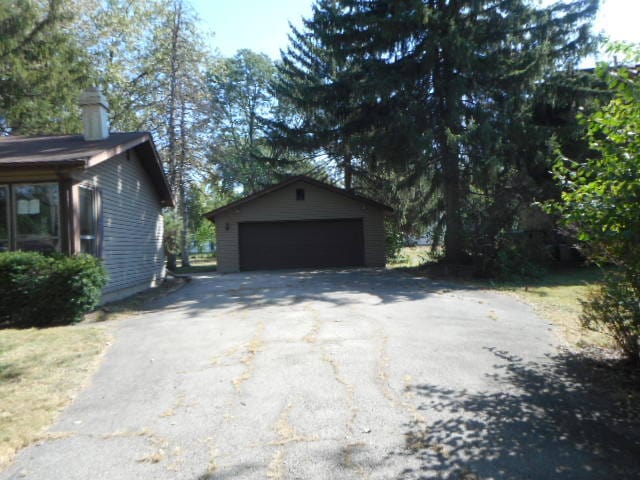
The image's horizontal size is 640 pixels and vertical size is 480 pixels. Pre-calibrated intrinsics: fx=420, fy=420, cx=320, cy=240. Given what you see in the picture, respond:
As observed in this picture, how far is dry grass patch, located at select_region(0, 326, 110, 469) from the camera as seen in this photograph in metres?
3.58

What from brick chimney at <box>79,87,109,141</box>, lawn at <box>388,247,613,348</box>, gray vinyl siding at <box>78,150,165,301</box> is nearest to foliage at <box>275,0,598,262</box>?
lawn at <box>388,247,613,348</box>

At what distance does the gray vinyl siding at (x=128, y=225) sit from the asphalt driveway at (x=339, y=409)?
493 centimetres

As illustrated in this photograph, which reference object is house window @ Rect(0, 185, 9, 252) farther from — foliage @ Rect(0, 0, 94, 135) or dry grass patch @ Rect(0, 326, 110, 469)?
foliage @ Rect(0, 0, 94, 135)

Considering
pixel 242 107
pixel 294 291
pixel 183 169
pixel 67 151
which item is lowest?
pixel 294 291

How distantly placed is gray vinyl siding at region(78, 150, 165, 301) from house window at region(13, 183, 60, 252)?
0.83 metres

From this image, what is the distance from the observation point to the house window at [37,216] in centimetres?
917

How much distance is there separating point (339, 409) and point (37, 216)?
8689mm

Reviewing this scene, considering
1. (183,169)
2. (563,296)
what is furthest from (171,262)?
(563,296)

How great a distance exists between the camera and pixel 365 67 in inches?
603

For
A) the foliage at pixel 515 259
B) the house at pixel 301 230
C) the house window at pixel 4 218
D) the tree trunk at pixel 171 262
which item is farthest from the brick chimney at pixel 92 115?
the tree trunk at pixel 171 262

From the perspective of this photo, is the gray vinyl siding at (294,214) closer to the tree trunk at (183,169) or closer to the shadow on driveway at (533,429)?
the tree trunk at (183,169)

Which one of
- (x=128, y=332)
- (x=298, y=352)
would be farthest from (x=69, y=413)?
(x=128, y=332)

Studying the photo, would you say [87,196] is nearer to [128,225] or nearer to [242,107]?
[128,225]

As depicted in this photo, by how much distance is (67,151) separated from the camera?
9.52m
